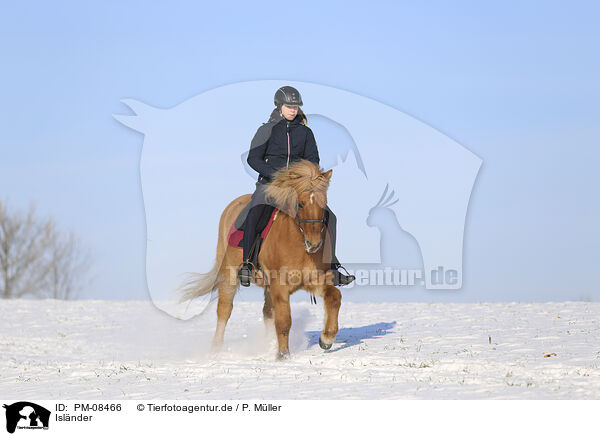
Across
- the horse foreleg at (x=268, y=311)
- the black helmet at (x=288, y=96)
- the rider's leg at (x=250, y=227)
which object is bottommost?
the horse foreleg at (x=268, y=311)

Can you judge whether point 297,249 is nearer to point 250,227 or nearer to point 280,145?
point 250,227

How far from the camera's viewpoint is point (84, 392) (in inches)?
272

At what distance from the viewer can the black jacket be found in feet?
29.5

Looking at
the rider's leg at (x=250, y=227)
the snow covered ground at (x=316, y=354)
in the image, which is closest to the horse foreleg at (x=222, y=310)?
the snow covered ground at (x=316, y=354)

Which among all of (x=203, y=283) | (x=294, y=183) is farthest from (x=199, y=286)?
(x=294, y=183)

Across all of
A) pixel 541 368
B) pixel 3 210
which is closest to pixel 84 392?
pixel 541 368

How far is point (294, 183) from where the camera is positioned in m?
8.26

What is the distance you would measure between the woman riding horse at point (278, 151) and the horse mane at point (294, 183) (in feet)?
1.20

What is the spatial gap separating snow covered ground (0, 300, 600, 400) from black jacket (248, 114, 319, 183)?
2531 mm

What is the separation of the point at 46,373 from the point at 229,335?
4147 mm
